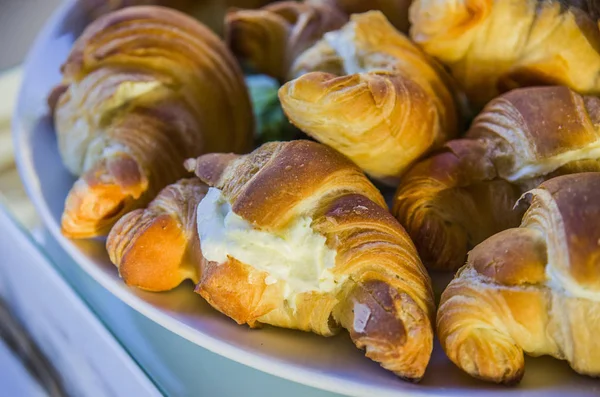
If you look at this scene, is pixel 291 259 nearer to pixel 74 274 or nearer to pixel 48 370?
pixel 74 274

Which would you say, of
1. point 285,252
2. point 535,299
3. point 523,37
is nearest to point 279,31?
point 523,37

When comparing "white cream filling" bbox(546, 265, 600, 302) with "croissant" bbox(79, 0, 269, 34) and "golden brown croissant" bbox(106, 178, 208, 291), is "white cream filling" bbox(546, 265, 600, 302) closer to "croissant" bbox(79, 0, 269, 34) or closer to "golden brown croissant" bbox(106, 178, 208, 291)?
"golden brown croissant" bbox(106, 178, 208, 291)

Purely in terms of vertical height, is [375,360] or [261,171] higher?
[261,171]

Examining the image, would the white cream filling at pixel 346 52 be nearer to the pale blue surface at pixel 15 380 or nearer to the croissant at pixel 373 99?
the croissant at pixel 373 99

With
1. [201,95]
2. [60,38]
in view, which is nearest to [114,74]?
[201,95]

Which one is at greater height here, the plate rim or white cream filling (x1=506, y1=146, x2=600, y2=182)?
white cream filling (x1=506, y1=146, x2=600, y2=182)

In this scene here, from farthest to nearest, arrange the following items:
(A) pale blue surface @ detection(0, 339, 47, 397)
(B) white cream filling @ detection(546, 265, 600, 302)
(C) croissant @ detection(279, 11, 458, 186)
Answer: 1. (A) pale blue surface @ detection(0, 339, 47, 397)
2. (C) croissant @ detection(279, 11, 458, 186)
3. (B) white cream filling @ detection(546, 265, 600, 302)

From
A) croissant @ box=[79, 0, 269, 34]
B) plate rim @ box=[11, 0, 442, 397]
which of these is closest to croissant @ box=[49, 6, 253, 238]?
plate rim @ box=[11, 0, 442, 397]
